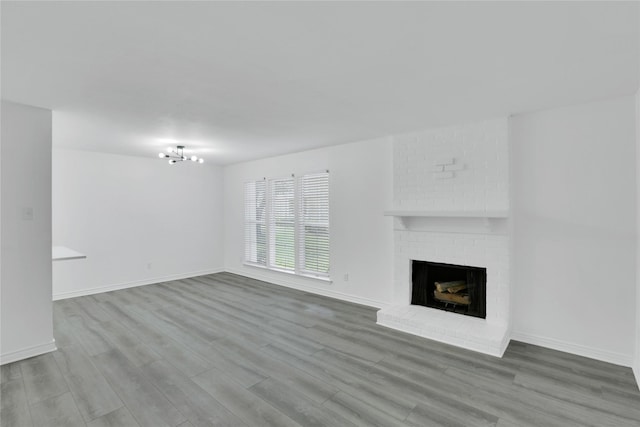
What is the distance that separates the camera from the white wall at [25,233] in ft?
9.64

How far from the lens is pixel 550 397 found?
2.36 m

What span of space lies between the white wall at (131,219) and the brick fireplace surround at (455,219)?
4560 mm

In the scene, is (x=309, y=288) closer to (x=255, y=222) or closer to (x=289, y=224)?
(x=289, y=224)

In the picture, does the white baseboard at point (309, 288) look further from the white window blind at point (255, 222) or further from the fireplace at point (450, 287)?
the fireplace at point (450, 287)

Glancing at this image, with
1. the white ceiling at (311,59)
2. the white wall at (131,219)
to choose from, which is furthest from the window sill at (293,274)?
the white ceiling at (311,59)

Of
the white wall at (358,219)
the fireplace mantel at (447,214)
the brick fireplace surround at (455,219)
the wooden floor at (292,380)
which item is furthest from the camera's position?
the white wall at (358,219)

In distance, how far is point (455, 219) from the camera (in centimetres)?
374

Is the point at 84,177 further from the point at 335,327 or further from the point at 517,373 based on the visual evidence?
the point at 517,373

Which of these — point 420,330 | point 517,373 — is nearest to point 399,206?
point 420,330

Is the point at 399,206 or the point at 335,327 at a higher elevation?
the point at 399,206

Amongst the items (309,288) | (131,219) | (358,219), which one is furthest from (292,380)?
(131,219)

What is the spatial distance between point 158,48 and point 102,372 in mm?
2799

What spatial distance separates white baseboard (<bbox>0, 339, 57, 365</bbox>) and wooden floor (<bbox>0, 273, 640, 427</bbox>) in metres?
0.08

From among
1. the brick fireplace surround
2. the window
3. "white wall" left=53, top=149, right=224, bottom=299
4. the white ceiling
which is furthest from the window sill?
the white ceiling
